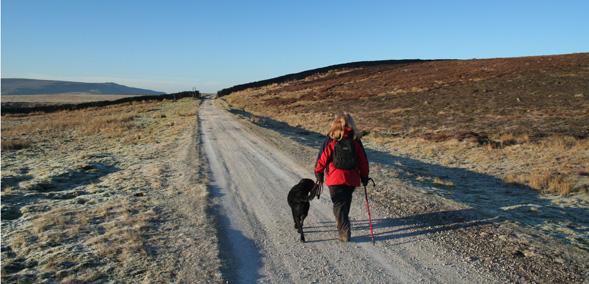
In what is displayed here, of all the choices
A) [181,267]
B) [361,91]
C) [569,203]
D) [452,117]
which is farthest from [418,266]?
[361,91]

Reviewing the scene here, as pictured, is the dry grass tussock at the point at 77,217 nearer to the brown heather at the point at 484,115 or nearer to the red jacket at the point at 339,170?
the red jacket at the point at 339,170

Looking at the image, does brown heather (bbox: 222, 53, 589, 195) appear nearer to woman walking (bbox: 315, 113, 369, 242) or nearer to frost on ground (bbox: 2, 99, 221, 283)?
woman walking (bbox: 315, 113, 369, 242)

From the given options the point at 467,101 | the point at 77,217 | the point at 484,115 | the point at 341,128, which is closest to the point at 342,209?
the point at 341,128

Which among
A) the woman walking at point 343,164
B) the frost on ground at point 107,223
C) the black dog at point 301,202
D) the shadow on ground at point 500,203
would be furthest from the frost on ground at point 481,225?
the frost on ground at point 107,223

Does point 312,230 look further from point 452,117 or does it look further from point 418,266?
point 452,117

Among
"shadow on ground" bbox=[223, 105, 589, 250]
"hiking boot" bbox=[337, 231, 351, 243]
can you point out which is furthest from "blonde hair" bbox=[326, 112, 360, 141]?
"shadow on ground" bbox=[223, 105, 589, 250]

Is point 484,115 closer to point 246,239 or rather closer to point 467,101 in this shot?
point 467,101

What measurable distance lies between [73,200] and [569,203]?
11.1 meters

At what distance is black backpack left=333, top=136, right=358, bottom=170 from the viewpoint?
4.81m

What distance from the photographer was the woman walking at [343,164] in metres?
4.83

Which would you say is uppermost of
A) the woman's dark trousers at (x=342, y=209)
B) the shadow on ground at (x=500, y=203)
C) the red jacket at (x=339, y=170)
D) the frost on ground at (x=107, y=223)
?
the red jacket at (x=339, y=170)

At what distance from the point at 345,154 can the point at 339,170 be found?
0.27 meters

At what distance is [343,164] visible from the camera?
4.83 meters

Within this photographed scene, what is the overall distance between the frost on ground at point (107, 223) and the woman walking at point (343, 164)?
6.26 feet
